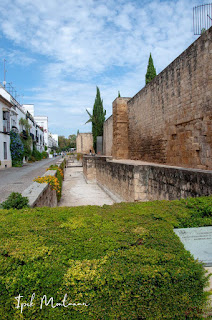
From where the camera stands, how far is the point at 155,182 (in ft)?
21.6

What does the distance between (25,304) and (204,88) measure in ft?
24.2

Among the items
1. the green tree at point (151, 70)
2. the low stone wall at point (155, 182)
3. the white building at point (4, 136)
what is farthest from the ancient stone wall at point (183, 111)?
the white building at point (4, 136)

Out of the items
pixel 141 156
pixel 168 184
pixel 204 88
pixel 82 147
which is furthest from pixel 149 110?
pixel 82 147

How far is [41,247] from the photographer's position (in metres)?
1.74

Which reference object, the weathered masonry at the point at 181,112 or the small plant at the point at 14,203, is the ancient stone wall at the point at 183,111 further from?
the small plant at the point at 14,203

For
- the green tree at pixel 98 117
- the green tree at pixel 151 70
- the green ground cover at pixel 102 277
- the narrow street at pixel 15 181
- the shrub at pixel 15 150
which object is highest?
the green tree at pixel 151 70

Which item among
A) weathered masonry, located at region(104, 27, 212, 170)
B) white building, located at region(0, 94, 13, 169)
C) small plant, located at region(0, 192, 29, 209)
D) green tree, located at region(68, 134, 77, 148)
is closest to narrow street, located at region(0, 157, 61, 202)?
small plant, located at region(0, 192, 29, 209)

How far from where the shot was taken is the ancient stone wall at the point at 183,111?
709cm

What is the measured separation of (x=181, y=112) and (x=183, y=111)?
151mm

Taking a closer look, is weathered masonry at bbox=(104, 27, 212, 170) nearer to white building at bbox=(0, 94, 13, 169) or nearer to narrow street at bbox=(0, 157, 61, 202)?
narrow street at bbox=(0, 157, 61, 202)

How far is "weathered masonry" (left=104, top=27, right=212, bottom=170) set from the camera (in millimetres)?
7102

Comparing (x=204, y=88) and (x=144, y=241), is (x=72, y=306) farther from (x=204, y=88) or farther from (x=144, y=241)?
(x=204, y=88)

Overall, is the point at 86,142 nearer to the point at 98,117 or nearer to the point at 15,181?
the point at 98,117

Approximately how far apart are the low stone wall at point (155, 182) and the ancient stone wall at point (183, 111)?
1.51 m
